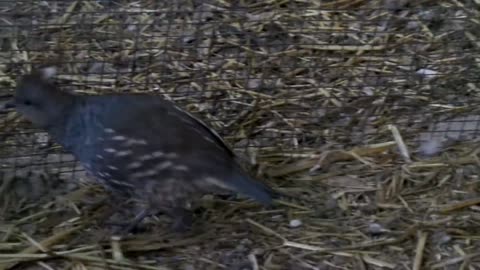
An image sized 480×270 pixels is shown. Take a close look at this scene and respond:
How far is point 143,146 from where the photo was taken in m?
3.29

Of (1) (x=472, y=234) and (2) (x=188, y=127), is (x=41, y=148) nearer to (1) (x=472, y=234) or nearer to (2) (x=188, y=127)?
(2) (x=188, y=127)

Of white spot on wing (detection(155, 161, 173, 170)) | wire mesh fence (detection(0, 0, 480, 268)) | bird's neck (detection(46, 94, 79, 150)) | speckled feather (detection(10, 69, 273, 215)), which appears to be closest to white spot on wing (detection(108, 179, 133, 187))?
speckled feather (detection(10, 69, 273, 215))

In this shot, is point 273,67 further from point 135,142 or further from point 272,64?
point 135,142

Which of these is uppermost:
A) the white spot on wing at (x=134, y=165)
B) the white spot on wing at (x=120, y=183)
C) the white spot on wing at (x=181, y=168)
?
the white spot on wing at (x=134, y=165)

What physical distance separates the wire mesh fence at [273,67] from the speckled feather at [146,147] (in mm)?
363

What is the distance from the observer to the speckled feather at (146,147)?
3.30 metres

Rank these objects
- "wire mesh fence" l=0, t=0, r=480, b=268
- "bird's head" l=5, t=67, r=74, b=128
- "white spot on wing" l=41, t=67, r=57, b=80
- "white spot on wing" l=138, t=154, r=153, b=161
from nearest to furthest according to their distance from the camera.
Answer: "white spot on wing" l=138, t=154, r=153, b=161 → "bird's head" l=5, t=67, r=74, b=128 → "white spot on wing" l=41, t=67, r=57, b=80 → "wire mesh fence" l=0, t=0, r=480, b=268

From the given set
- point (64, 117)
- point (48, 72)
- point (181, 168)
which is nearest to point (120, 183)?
point (181, 168)

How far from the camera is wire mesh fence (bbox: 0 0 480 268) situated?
13.0ft

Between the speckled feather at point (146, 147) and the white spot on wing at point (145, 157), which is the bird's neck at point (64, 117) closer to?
the speckled feather at point (146, 147)

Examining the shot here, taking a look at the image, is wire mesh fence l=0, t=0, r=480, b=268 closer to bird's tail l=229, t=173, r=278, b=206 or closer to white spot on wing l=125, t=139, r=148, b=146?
→ bird's tail l=229, t=173, r=278, b=206

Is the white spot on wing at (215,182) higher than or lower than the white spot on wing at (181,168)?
lower

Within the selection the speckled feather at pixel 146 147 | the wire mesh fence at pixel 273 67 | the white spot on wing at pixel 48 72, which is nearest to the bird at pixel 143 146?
the speckled feather at pixel 146 147

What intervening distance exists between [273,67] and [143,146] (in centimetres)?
110
